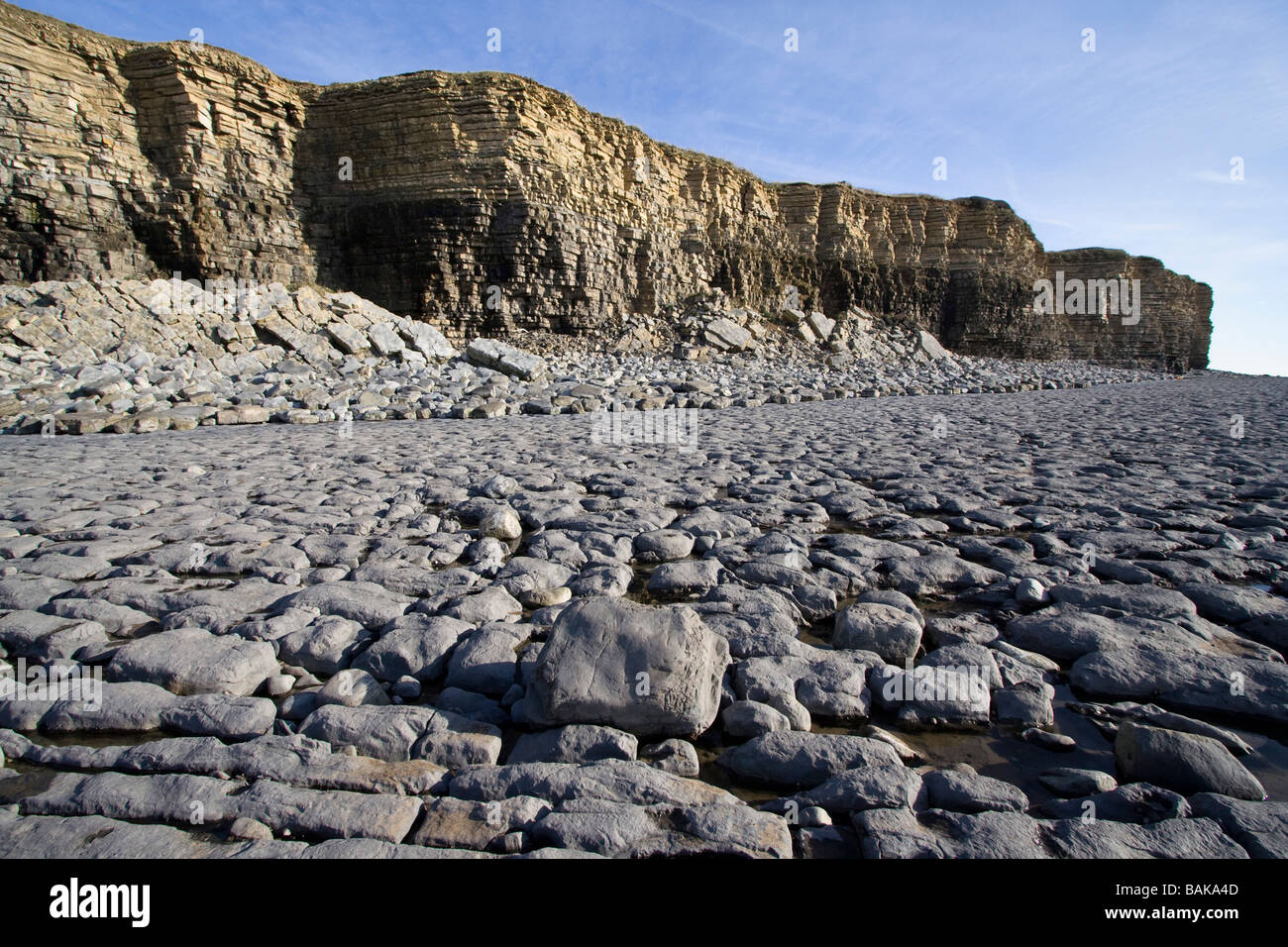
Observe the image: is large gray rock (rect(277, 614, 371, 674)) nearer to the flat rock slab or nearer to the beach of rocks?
the beach of rocks

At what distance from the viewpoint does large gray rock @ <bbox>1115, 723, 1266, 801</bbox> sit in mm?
1294

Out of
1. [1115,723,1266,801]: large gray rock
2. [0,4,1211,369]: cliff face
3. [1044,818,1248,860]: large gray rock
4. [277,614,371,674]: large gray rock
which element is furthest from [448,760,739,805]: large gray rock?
[0,4,1211,369]: cliff face

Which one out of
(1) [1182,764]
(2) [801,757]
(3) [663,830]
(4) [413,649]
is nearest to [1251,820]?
(1) [1182,764]

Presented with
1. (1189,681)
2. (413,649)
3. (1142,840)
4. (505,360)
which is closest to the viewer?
(1142,840)

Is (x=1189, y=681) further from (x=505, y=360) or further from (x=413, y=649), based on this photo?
Result: (x=505, y=360)

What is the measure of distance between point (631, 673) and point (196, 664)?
4.04 feet

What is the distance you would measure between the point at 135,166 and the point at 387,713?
20215mm

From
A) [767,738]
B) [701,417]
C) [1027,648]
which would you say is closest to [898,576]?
[1027,648]

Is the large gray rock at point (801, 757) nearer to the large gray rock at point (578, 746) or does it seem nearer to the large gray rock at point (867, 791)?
the large gray rock at point (867, 791)

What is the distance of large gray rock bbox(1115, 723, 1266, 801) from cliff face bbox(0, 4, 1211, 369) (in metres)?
18.5

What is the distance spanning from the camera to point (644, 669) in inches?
59.5

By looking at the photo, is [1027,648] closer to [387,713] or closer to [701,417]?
[387,713]

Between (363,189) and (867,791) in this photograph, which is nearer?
(867,791)
